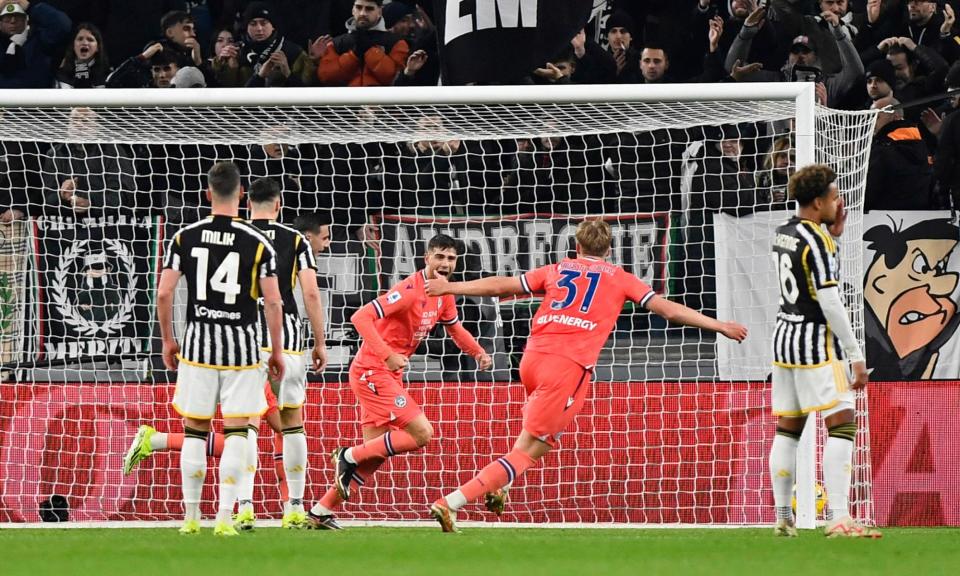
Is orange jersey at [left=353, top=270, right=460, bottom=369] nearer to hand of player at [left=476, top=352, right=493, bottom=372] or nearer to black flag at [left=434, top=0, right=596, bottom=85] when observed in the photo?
hand of player at [left=476, top=352, right=493, bottom=372]

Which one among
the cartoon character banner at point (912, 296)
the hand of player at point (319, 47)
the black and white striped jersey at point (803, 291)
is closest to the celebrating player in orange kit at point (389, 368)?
the black and white striped jersey at point (803, 291)

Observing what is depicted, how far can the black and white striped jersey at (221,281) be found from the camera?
314 inches

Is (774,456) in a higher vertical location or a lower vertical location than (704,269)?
lower

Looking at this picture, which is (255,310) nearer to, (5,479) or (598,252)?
(598,252)

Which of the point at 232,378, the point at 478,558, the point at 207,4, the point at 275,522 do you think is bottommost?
the point at 275,522

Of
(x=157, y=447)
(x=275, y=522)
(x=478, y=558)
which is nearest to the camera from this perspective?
(x=478, y=558)

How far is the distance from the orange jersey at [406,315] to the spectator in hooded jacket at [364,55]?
152 inches

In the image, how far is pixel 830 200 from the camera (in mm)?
7973

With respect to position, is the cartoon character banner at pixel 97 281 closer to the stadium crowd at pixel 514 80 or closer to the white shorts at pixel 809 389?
the stadium crowd at pixel 514 80

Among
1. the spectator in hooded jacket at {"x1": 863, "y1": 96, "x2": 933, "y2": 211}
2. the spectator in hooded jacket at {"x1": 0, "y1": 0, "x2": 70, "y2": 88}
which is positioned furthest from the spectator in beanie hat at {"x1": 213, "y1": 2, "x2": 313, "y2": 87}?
the spectator in hooded jacket at {"x1": 863, "y1": 96, "x2": 933, "y2": 211}

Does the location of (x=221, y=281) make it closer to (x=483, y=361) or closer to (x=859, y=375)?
(x=483, y=361)

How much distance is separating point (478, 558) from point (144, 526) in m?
4.03

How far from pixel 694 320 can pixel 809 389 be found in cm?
78

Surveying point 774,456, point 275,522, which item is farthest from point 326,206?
point 774,456
